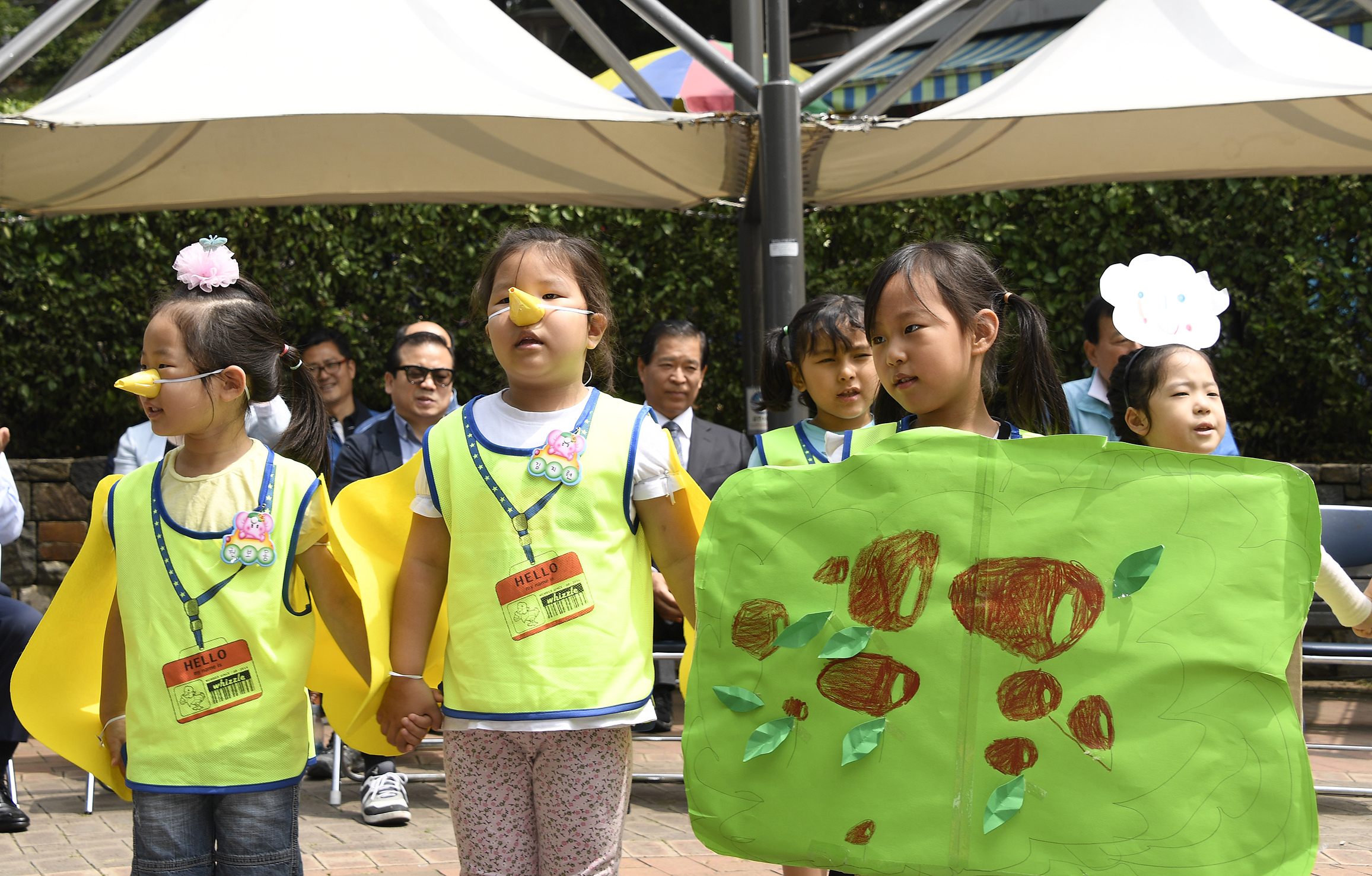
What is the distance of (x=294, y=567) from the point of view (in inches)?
94.1

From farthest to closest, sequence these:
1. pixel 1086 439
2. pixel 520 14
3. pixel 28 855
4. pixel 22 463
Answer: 1. pixel 520 14
2. pixel 22 463
3. pixel 28 855
4. pixel 1086 439

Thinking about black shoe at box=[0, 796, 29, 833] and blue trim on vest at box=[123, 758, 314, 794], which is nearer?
blue trim on vest at box=[123, 758, 314, 794]

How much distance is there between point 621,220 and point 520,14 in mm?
6774

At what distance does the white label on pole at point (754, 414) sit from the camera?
5039mm

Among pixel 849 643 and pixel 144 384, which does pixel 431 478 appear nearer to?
pixel 144 384

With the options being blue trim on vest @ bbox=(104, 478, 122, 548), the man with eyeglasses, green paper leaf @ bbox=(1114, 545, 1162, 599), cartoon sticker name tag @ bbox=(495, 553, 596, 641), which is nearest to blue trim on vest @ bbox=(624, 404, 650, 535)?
cartoon sticker name tag @ bbox=(495, 553, 596, 641)

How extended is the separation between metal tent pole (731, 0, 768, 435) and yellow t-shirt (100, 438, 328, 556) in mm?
2623

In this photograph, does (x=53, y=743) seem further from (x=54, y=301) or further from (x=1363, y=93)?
(x=54, y=301)

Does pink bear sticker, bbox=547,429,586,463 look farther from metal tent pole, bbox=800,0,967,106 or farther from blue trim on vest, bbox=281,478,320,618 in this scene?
metal tent pole, bbox=800,0,967,106

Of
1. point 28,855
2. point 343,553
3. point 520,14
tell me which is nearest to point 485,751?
point 343,553

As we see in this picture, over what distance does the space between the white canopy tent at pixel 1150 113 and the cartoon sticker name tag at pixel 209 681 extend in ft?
9.30

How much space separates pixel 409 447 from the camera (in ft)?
15.5

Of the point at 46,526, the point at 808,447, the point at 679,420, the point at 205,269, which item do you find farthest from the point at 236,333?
the point at 46,526

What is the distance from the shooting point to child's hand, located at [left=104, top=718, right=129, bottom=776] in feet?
7.87
